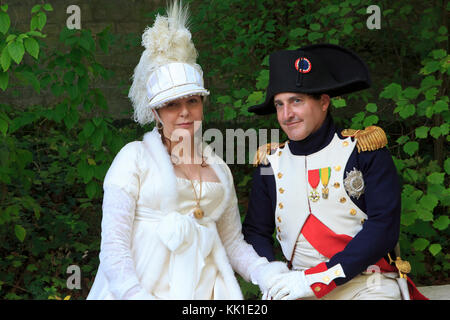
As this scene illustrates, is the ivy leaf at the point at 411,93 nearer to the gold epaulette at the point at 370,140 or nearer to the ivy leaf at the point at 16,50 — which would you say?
the gold epaulette at the point at 370,140

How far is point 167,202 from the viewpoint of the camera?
7.68 feet

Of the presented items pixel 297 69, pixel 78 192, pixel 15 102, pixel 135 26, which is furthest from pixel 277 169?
pixel 15 102

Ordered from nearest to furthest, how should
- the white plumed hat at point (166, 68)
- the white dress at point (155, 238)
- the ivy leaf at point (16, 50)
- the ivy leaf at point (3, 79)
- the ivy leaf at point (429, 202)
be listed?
the white dress at point (155, 238) < the white plumed hat at point (166, 68) < the ivy leaf at point (16, 50) < the ivy leaf at point (3, 79) < the ivy leaf at point (429, 202)

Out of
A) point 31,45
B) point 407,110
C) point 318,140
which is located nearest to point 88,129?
point 31,45

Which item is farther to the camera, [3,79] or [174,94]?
[3,79]

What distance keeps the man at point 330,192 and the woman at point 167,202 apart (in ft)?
0.67

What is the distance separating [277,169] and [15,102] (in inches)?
182

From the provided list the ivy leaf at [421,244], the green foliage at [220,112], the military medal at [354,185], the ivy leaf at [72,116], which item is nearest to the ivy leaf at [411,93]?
the green foliage at [220,112]

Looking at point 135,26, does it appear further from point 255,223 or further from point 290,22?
point 255,223

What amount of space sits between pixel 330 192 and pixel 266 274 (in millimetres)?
456

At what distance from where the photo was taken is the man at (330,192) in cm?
236

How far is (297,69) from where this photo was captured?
2.47 metres

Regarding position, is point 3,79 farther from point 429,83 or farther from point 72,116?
point 429,83

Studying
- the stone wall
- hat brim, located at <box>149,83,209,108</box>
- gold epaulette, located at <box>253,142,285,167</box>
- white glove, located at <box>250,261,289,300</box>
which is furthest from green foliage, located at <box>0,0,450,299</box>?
white glove, located at <box>250,261,289,300</box>
